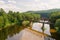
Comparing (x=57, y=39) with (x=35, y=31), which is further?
(x=35, y=31)

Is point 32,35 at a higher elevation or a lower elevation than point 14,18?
lower

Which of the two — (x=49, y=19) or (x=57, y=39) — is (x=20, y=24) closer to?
(x=49, y=19)

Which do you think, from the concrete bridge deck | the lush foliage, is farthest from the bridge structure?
the lush foliage

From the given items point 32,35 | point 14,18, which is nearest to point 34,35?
point 32,35

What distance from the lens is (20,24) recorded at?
8.91m

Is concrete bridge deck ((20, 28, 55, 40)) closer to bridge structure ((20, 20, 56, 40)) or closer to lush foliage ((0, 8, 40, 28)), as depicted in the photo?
bridge structure ((20, 20, 56, 40))

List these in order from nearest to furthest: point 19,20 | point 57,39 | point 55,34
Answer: point 57,39 < point 55,34 < point 19,20

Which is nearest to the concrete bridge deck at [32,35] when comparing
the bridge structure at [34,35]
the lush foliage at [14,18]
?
the bridge structure at [34,35]

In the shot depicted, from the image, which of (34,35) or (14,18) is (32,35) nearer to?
(34,35)

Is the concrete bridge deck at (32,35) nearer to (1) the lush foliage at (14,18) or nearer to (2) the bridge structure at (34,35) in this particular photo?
(2) the bridge structure at (34,35)

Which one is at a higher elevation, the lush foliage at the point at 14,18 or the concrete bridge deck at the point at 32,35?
the lush foliage at the point at 14,18

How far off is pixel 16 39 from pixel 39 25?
7.53 ft

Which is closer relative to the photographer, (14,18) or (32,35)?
(32,35)

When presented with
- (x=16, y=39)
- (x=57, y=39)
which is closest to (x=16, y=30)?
(x=16, y=39)
